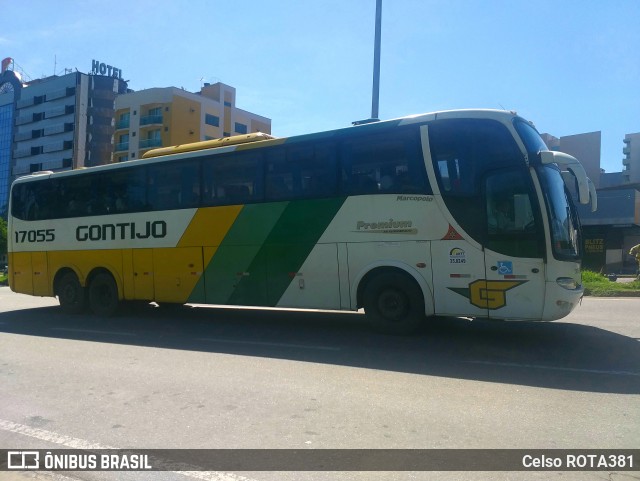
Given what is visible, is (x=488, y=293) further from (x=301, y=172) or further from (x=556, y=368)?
(x=301, y=172)

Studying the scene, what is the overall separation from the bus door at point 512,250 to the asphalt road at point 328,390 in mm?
777

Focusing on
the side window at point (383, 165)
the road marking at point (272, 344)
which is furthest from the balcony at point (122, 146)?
the side window at point (383, 165)

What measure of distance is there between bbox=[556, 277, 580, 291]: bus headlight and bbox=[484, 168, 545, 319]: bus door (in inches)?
9.0

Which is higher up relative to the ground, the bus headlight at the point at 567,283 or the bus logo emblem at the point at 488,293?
the bus headlight at the point at 567,283

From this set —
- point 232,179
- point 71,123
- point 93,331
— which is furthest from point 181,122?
point 232,179

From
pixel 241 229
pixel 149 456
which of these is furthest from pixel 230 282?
pixel 149 456

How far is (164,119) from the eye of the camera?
6769cm

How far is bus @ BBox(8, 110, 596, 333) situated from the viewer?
25.0 ft

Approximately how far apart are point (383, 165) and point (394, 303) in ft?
7.70

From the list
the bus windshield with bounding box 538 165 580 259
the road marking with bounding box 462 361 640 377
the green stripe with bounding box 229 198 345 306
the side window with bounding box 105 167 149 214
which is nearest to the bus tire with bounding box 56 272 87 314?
the side window with bounding box 105 167 149 214

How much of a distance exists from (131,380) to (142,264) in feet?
18.6

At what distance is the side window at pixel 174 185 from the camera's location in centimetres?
1104

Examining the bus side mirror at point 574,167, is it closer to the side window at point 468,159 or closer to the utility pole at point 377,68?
the side window at point 468,159

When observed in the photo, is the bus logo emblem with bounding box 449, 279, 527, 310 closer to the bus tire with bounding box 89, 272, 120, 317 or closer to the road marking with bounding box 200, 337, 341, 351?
the road marking with bounding box 200, 337, 341, 351
